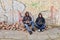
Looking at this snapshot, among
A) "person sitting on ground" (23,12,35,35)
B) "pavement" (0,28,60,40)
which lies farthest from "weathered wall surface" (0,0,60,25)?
"pavement" (0,28,60,40)

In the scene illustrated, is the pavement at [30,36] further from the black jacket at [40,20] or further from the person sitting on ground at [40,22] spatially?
the black jacket at [40,20]

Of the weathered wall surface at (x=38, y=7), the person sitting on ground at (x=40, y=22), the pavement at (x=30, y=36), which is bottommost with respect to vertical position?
the pavement at (x=30, y=36)

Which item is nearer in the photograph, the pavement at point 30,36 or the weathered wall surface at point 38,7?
the pavement at point 30,36

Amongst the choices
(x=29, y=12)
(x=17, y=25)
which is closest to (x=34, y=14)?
(x=29, y=12)

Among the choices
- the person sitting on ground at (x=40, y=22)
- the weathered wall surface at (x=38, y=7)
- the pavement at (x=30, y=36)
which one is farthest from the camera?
the weathered wall surface at (x=38, y=7)

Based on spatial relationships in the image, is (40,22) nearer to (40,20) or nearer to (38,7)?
(40,20)

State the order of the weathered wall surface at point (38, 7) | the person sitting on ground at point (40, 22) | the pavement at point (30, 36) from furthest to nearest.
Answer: the weathered wall surface at point (38, 7) → the person sitting on ground at point (40, 22) → the pavement at point (30, 36)

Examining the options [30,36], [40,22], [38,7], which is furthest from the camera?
[38,7]

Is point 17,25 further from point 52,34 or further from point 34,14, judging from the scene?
point 52,34

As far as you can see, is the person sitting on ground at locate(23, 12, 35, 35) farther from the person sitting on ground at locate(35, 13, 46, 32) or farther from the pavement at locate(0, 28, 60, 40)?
the pavement at locate(0, 28, 60, 40)

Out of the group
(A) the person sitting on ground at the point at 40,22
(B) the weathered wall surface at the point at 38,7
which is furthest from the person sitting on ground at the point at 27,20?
(B) the weathered wall surface at the point at 38,7

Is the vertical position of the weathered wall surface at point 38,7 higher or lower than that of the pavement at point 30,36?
higher

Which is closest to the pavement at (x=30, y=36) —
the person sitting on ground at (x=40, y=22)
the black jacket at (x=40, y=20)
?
the person sitting on ground at (x=40, y=22)

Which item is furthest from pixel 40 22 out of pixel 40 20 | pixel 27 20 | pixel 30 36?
pixel 30 36
